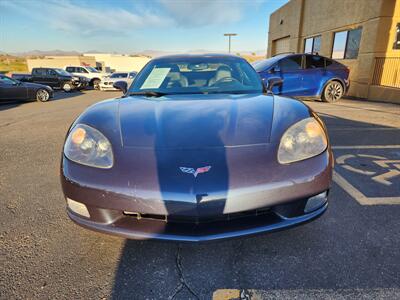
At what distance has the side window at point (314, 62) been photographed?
28.5ft

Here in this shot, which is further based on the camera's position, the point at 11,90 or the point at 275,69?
the point at 11,90

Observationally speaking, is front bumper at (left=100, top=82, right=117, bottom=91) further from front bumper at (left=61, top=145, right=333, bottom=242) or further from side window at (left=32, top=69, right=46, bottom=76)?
front bumper at (left=61, top=145, right=333, bottom=242)

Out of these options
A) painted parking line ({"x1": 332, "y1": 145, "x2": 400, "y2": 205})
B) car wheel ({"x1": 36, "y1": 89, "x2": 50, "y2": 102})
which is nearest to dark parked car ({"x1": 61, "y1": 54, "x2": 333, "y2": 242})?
painted parking line ({"x1": 332, "y1": 145, "x2": 400, "y2": 205})

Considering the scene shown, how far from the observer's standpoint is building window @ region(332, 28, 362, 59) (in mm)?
11122

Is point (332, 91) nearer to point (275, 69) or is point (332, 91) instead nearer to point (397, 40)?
point (275, 69)

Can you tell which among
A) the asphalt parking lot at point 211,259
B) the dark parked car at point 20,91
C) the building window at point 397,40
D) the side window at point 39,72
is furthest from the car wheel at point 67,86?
the building window at point 397,40

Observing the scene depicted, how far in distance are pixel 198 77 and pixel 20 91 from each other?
10.6 m

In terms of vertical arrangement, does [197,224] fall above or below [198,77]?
below

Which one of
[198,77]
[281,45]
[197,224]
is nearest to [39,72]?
[281,45]

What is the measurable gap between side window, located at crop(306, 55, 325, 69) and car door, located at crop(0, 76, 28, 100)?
10714 millimetres

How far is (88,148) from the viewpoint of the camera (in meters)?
1.77

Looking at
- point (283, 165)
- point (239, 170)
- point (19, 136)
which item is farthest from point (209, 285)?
point (19, 136)

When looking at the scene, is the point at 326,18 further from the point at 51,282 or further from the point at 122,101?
the point at 51,282

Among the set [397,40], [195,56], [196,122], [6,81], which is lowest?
[6,81]
